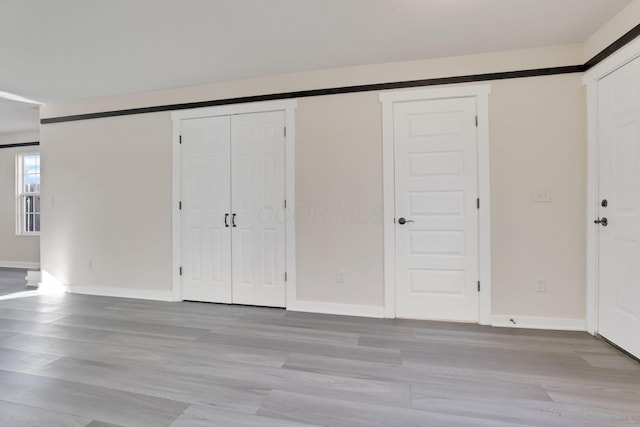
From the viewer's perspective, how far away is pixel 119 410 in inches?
60.7

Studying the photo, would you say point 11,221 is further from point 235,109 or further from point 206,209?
point 235,109

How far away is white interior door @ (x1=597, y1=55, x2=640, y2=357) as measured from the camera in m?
2.05

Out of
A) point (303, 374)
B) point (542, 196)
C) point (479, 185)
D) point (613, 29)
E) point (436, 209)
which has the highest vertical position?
point (613, 29)

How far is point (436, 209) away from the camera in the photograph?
2828mm

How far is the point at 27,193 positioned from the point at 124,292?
12.5 feet

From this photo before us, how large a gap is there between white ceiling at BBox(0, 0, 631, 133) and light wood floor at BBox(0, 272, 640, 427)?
98.2 inches

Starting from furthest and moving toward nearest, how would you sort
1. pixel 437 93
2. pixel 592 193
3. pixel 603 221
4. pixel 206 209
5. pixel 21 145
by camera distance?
pixel 21 145 → pixel 206 209 → pixel 437 93 → pixel 592 193 → pixel 603 221

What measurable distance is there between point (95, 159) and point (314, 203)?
2992 millimetres

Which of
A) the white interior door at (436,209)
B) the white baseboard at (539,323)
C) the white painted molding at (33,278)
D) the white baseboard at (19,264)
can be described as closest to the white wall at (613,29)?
the white interior door at (436,209)

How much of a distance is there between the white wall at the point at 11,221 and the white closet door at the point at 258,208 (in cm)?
484

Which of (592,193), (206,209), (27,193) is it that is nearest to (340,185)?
(206,209)

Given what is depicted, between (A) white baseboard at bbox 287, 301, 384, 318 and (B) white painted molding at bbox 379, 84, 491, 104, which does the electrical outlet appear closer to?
(B) white painted molding at bbox 379, 84, 491, 104

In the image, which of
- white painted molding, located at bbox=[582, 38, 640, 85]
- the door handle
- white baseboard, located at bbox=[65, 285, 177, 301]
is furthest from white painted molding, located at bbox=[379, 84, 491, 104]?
white baseboard, located at bbox=[65, 285, 177, 301]

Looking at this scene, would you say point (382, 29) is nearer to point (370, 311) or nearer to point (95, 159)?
point (370, 311)
